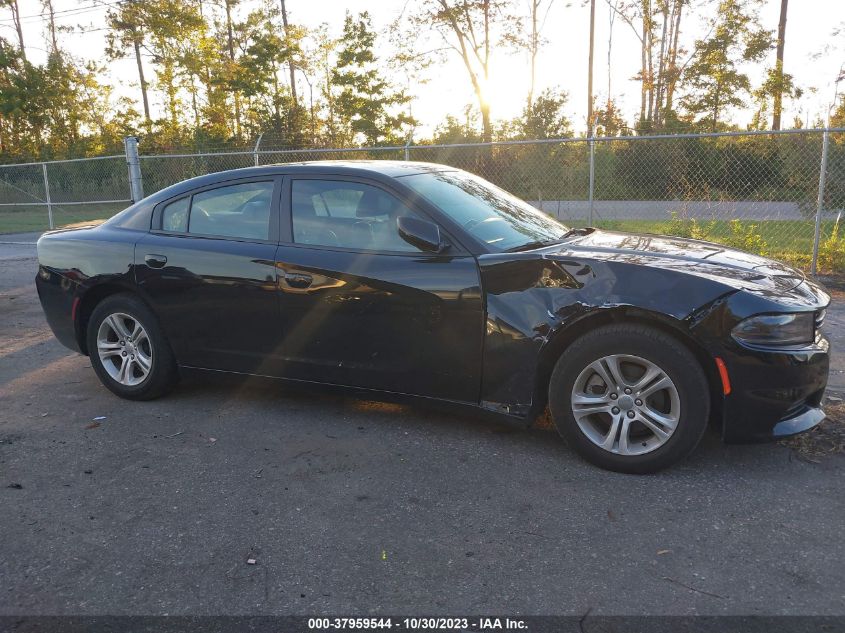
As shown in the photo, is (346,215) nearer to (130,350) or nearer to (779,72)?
(130,350)

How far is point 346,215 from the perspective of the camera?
4.12 metres

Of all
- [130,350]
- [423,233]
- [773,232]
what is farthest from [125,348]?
[773,232]

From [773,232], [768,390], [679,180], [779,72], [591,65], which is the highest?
[591,65]

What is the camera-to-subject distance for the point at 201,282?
437 centimetres

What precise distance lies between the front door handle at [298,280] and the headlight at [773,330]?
7.52 ft

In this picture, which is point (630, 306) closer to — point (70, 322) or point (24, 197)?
point (70, 322)

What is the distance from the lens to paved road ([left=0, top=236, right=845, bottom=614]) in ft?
8.27

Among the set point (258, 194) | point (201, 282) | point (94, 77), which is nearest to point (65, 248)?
point (201, 282)

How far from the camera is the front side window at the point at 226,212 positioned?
4316 millimetres

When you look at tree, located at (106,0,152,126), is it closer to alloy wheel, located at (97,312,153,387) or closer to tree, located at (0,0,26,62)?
tree, located at (0,0,26,62)

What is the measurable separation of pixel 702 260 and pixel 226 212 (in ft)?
9.50

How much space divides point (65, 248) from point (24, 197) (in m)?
23.3

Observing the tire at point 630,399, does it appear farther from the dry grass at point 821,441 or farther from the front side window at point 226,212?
the front side window at point 226,212

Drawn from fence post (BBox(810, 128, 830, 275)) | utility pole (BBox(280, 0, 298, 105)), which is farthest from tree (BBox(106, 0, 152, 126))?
fence post (BBox(810, 128, 830, 275))
